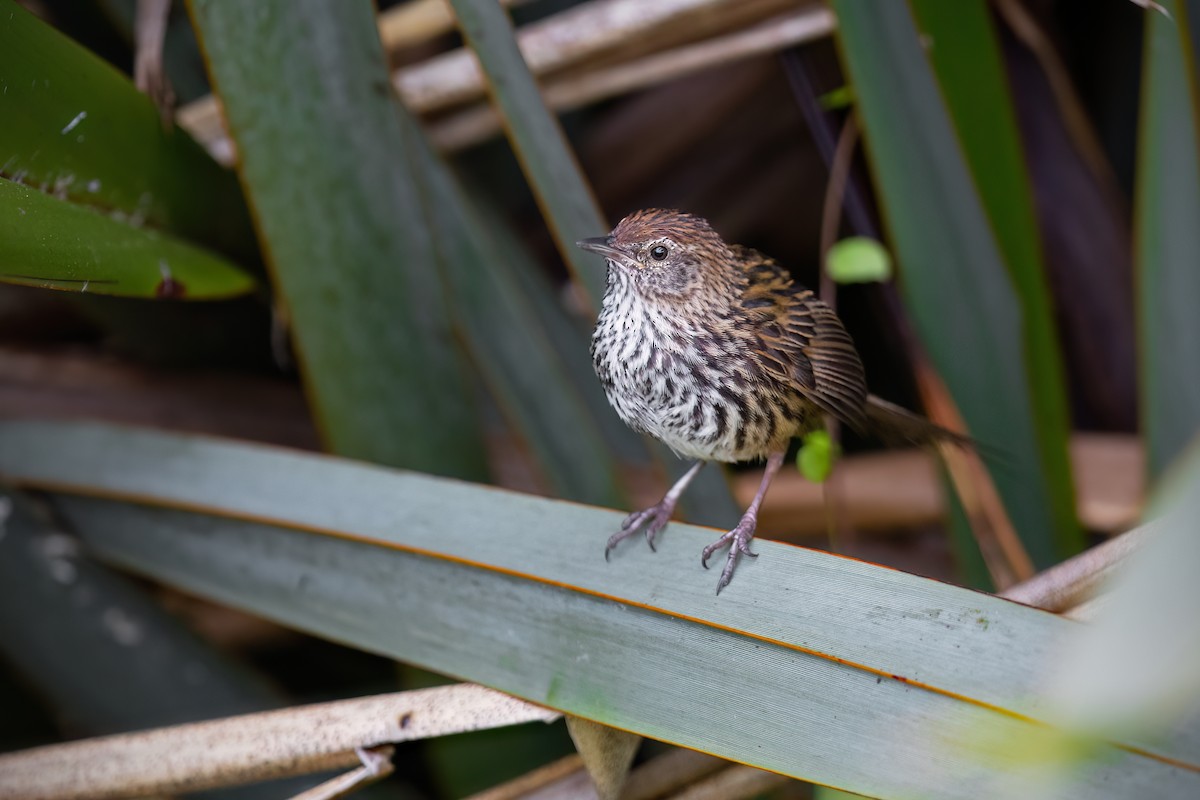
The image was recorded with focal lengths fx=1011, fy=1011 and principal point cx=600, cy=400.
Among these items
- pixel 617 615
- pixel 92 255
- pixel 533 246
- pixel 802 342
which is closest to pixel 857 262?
pixel 802 342

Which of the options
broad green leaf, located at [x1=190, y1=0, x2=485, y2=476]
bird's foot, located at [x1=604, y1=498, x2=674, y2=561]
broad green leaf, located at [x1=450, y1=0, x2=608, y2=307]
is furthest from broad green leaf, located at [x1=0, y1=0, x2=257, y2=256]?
bird's foot, located at [x1=604, y1=498, x2=674, y2=561]

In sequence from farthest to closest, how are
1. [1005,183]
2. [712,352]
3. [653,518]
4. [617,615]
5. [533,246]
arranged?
[533,246], [1005,183], [653,518], [712,352], [617,615]

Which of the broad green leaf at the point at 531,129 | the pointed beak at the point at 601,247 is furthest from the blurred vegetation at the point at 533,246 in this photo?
the pointed beak at the point at 601,247

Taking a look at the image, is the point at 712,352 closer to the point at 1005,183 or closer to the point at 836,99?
the point at 836,99

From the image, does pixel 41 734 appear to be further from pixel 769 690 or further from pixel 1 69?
pixel 769 690

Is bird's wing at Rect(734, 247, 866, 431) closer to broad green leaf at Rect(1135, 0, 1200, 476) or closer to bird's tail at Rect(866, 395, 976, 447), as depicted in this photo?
bird's tail at Rect(866, 395, 976, 447)
